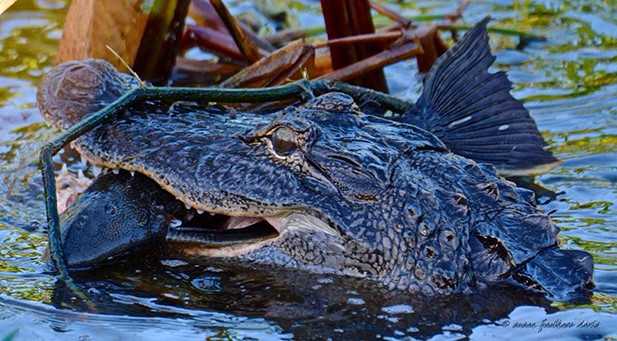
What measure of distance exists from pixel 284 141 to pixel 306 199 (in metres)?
0.22

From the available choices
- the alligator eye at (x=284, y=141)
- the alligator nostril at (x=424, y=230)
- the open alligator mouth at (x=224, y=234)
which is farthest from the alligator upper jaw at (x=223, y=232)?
the alligator nostril at (x=424, y=230)

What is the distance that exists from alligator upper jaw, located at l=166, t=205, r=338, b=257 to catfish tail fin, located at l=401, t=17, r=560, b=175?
1.04m

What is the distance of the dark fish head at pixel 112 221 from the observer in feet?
13.4

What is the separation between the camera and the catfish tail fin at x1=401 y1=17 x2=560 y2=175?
4.96 meters

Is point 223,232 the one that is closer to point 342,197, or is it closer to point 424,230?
point 342,197

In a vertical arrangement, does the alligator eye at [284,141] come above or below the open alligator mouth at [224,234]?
above

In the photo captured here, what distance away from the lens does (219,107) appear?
14.5 feet

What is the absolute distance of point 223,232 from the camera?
Result: 4.20 meters

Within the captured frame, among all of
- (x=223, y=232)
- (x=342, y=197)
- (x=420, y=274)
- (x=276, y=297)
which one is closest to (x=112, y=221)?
(x=223, y=232)

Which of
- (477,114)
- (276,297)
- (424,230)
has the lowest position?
(276,297)

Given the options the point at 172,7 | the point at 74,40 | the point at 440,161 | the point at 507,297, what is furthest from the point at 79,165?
the point at 507,297

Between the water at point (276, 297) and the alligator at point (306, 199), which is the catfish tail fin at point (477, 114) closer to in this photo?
the water at point (276, 297)

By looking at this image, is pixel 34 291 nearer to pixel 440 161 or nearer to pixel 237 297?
pixel 237 297

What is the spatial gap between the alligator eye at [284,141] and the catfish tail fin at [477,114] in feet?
3.40
